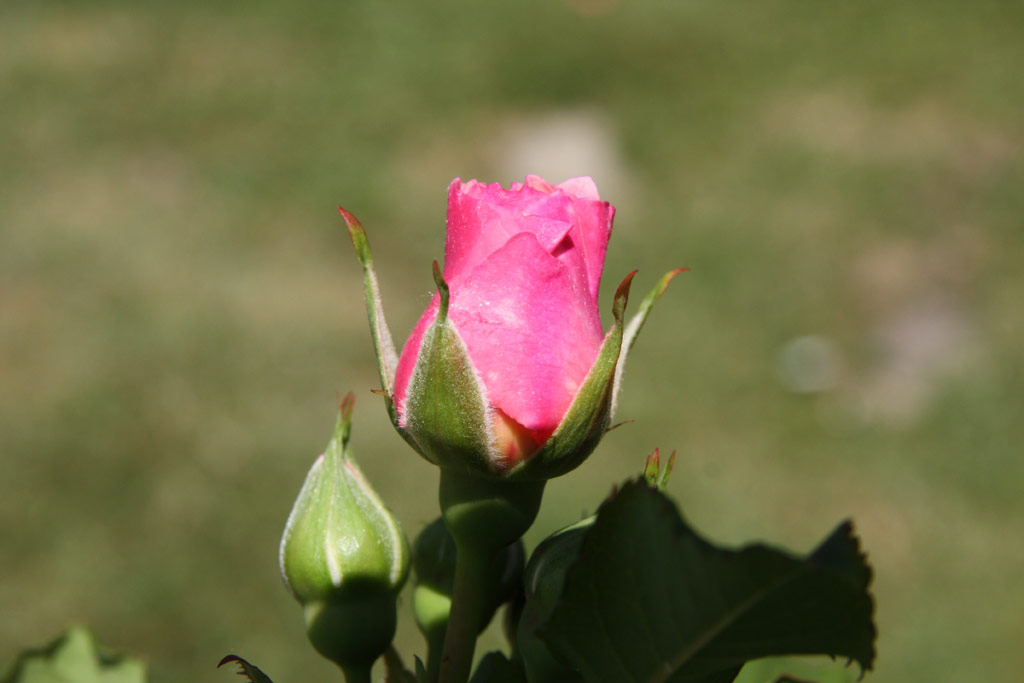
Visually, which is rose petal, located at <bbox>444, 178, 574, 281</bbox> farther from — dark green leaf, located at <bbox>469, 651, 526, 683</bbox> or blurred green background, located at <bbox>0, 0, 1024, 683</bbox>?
blurred green background, located at <bbox>0, 0, 1024, 683</bbox>

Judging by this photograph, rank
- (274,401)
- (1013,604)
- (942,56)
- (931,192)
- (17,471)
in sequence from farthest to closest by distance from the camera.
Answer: (942,56) → (931,192) → (274,401) → (17,471) → (1013,604)

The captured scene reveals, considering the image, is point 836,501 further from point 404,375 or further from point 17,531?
point 404,375

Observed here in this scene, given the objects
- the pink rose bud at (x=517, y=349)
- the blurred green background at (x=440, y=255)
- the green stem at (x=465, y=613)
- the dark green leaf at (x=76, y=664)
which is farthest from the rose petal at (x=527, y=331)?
the blurred green background at (x=440, y=255)

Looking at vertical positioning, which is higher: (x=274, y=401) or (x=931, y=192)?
(x=931, y=192)

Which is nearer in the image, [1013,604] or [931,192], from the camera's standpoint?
[1013,604]

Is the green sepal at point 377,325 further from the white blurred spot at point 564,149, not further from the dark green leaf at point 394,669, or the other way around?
the white blurred spot at point 564,149

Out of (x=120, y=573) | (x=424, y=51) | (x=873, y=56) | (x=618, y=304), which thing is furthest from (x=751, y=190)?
(x=618, y=304)

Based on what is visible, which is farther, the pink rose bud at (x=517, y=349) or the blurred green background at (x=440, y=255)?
the blurred green background at (x=440, y=255)
